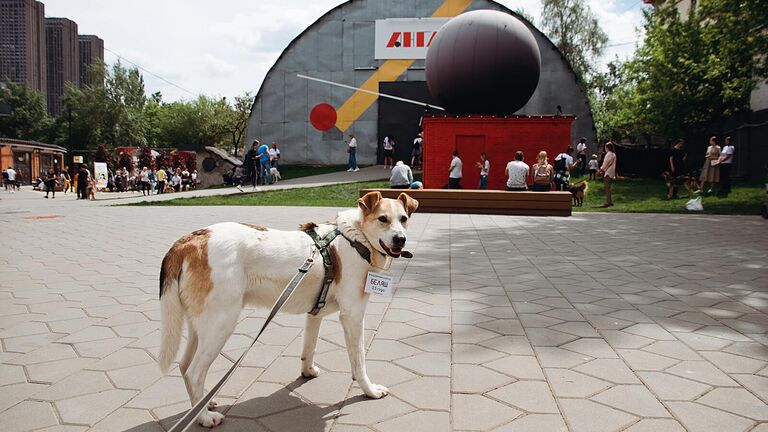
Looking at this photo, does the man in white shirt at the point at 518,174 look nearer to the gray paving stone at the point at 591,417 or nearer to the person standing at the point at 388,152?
the gray paving stone at the point at 591,417

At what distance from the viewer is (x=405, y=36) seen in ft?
102

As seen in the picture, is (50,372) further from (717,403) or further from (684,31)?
(684,31)

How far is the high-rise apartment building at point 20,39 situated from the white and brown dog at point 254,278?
9040 centimetres

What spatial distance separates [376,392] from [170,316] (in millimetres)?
1220

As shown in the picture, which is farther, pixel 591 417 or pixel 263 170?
pixel 263 170

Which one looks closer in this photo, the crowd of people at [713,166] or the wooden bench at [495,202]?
the wooden bench at [495,202]

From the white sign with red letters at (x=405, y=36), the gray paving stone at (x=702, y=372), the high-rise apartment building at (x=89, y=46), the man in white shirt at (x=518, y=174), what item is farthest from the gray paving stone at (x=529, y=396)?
the high-rise apartment building at (x=89, y=46)

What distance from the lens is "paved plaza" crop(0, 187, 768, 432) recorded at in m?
2.75

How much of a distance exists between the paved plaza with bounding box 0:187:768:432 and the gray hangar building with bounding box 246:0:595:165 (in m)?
25.0

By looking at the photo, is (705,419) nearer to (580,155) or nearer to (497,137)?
(497,137)

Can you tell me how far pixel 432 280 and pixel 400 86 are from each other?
88.3 ft

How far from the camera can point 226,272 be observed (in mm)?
2615

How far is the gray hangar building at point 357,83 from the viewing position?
102 feet

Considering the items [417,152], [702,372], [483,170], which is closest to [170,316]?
[702,372]
